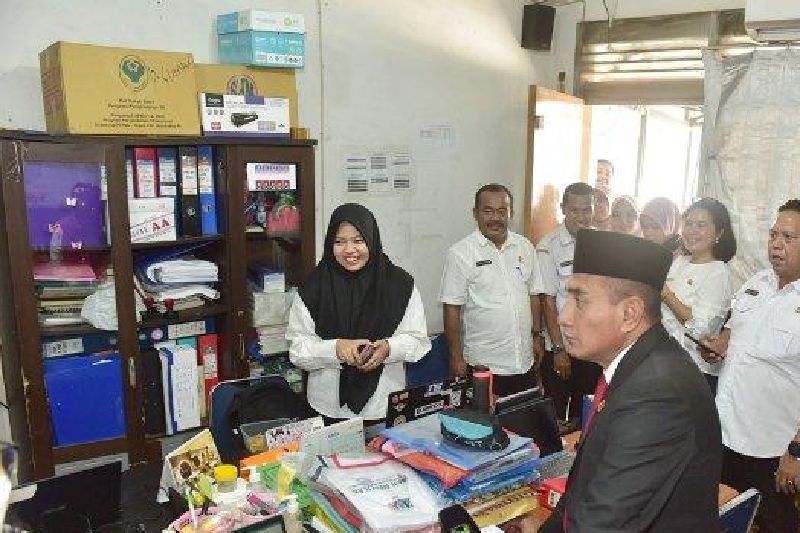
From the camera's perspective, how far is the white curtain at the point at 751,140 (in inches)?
127

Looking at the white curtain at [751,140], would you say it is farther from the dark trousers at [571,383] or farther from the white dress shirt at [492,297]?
the white dress shirt at [492,297]

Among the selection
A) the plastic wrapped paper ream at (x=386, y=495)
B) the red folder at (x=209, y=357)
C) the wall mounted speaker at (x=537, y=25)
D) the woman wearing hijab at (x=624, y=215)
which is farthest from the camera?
the wall mounted speaker at (x=537, y=25)

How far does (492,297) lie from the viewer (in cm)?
337

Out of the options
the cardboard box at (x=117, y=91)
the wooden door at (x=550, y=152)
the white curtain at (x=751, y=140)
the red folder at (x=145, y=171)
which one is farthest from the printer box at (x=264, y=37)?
the white curtain at (x=751, y=140)

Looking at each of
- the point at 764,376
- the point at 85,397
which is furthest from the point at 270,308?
the point at 764,376

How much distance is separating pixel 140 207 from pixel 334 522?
1664 mm

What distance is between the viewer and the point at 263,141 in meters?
2.84

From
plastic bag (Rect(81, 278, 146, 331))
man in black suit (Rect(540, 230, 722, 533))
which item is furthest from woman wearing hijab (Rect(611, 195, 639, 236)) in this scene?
plastic bag (Rect(81, 278, 146, 331))

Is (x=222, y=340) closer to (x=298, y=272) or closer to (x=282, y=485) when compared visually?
(x=298, y=272)

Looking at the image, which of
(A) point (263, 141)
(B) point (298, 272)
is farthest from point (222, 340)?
(A) point (263, 141)

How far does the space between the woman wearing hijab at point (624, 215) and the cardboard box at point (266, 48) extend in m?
2.11

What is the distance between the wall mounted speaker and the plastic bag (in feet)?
10.5

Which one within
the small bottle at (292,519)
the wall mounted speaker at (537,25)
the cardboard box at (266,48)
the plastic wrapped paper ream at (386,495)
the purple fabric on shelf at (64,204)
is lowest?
the small bottle at (292,519)

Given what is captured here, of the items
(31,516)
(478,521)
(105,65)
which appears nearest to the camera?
(31,516)
